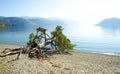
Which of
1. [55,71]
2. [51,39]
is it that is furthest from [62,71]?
[51,39]

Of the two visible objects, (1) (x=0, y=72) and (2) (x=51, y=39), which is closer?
(1) (x=0, y=72)

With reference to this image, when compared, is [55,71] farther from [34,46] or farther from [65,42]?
[65,42]

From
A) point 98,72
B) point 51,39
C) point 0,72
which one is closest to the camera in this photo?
point 0,72

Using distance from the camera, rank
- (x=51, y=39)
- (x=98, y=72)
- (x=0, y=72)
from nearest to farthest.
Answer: (x=0, y=72) < (x=98, y=72) < (x=51, y=39)

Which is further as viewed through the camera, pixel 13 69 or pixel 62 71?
pixel 62 71

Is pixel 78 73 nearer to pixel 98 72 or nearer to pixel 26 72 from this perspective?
pixel 98 72

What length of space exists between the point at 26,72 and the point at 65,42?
25.9 m

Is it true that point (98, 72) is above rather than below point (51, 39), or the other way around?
below

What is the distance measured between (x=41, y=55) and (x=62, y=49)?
48.2 ft

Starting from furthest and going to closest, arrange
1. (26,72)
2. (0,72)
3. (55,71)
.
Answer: (55,71) → (26,72) → (0,72)

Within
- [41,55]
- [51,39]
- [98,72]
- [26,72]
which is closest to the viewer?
[26,72]

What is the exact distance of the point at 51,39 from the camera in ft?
142

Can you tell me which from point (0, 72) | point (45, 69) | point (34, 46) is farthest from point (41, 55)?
point (0, 72)

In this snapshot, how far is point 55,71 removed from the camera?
73.5ft
